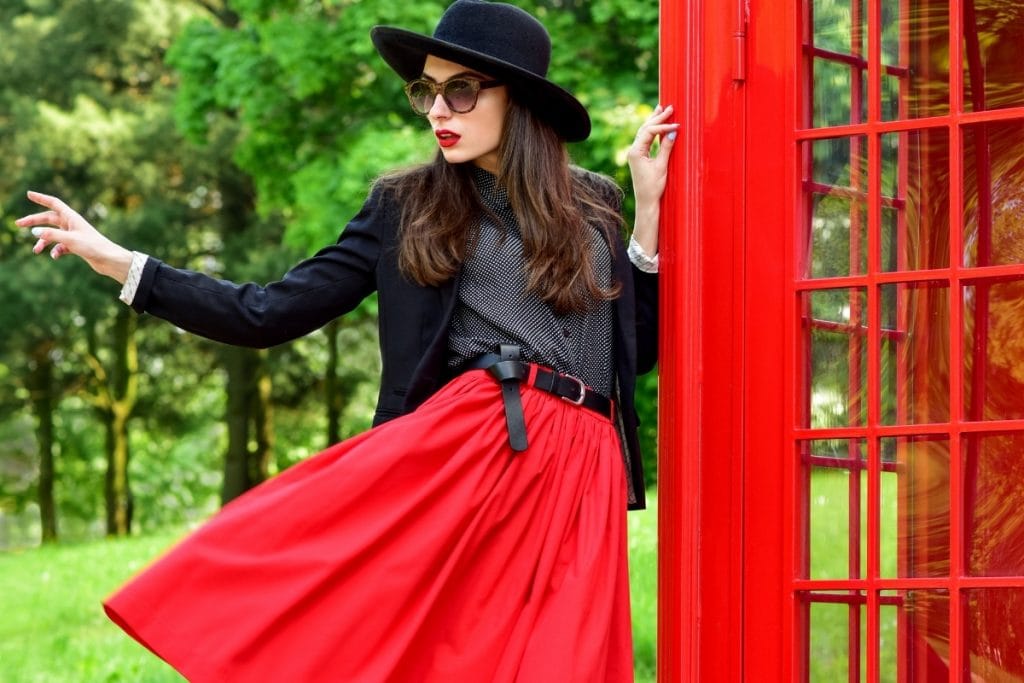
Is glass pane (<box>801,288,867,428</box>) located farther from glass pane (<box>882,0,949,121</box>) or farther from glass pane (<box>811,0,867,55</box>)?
glass pane (<box>811,0,867,55</box>)

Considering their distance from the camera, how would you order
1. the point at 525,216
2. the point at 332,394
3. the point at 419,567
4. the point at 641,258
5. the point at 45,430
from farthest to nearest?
the point at 45,430 → the point at 332,394 → the point at 641,258 → the point at 525,216 → the point at 419,567

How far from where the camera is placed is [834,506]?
3.08 meters

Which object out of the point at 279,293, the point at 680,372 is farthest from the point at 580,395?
the point at 279,293

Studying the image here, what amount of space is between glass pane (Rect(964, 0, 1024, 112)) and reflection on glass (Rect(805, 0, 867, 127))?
0.67 ft

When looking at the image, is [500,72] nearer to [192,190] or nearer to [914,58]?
[914,58]

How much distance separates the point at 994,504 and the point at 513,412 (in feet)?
3.21

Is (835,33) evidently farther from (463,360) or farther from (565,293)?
(463,360)

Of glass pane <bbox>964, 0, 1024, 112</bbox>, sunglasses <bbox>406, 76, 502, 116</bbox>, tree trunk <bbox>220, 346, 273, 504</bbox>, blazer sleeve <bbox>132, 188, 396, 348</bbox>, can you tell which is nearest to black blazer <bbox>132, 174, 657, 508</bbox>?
blazer sleeve <bbox>132, 188, 396, 348</bbox>

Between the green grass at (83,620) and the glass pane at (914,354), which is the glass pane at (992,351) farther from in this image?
the green grass at (83,620)

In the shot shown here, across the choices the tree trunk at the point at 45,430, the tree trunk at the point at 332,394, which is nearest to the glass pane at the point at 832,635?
the tree trunk at the point at 332,394

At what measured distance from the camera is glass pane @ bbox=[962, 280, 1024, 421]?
301 centimetres

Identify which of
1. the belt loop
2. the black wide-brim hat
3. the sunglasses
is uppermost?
the black wide-brim hat

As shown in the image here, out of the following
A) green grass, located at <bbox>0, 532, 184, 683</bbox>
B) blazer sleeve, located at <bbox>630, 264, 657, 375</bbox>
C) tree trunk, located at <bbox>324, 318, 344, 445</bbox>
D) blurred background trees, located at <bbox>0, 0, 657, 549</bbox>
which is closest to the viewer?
blazer sleeve, located at <bbox>630, 264, 657, 375</bbox>

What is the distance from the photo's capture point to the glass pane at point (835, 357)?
3049mm
